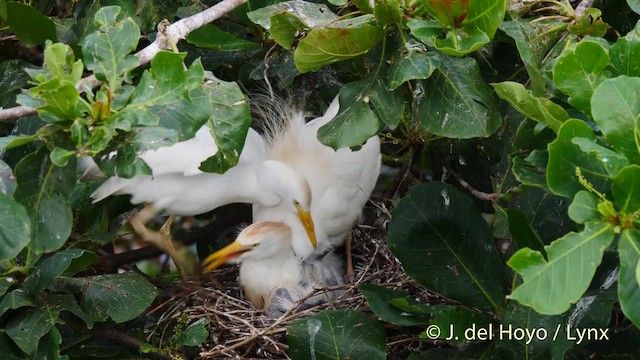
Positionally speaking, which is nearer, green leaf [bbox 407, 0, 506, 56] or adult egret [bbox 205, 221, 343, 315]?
green leaf [bbox 407, 0, 506, 56]

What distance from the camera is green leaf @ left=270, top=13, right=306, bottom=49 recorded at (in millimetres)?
2121

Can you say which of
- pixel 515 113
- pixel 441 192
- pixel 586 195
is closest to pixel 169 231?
pixel 441 192

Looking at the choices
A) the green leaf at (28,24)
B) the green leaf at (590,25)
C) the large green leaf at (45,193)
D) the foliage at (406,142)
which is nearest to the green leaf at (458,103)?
the foliage at (406,142)

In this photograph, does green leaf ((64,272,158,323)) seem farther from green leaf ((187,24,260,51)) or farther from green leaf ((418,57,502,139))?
green leaf ((418,57,502,139))

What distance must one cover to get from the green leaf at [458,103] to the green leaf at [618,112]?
502mm

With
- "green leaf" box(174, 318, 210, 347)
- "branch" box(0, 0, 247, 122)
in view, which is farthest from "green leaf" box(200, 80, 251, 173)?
"green leaf" box(174, 318, 210, 347)

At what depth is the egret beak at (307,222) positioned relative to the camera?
2.90 m

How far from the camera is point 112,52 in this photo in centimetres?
184

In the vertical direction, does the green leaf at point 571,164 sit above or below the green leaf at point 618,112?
below

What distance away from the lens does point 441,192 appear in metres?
2.39

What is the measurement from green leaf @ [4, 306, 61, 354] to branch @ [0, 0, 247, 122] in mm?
592

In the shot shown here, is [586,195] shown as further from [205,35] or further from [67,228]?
[205,35]

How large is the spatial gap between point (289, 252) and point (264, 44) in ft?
2.19

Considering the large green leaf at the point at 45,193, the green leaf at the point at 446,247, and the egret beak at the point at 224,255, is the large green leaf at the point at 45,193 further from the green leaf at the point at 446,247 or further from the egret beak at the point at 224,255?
the egret beak at the point at 224,255
